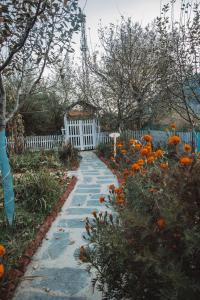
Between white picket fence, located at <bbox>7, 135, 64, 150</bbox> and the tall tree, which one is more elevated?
the tall tree

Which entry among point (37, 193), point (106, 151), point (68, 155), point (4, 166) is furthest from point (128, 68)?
point (4, 166)

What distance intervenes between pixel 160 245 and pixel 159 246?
0.12 feet

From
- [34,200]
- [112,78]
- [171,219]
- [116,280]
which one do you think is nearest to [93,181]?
[34,200]

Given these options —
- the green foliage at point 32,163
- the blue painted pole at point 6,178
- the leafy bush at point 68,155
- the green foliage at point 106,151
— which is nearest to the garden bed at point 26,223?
the blue painted pole at point 6,178

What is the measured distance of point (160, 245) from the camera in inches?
53.1

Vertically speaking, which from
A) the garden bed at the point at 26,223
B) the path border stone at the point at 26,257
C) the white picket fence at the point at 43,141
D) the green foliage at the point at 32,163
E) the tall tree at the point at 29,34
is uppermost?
the tall tree at the point at 29,34

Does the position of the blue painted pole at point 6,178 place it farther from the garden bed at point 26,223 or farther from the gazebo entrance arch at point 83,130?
the gazebo entrance arch at point 83,130

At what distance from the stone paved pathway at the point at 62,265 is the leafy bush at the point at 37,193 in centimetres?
31

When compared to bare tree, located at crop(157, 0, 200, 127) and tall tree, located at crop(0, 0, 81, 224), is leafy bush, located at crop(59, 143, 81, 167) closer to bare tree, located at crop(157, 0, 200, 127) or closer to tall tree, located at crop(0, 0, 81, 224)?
bare tree, located at crop(157, 0, 200, 127)

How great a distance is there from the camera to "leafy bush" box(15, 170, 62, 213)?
420cm

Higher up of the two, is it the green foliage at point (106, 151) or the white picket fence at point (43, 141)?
the white picket fence at point (43, 141)

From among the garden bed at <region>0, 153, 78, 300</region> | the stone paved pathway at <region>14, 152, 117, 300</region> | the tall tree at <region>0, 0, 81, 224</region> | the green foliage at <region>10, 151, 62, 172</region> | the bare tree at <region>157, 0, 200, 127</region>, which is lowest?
the stone paved pathway at <region>14, 152, 117, 300</region>

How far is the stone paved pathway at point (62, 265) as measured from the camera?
2.22 meters

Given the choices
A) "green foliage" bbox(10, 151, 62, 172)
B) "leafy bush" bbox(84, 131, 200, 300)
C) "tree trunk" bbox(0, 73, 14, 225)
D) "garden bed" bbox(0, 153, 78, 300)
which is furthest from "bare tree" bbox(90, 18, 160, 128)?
"leafy bush" bbox(84, 131, 200, 300)
